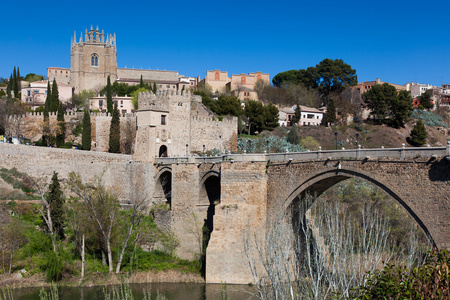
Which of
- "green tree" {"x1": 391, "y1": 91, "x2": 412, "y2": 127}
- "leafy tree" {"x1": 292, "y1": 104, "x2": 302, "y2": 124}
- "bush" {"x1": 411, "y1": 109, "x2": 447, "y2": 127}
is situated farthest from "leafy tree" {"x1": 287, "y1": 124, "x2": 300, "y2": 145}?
"bush" {"x1": 411, "y1": 109, "x2": 447, "y2": 127}

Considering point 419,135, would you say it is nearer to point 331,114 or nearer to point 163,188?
point 331,114

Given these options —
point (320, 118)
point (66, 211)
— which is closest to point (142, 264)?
point (66, 211)

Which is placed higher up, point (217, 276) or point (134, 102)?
point (134, 102)

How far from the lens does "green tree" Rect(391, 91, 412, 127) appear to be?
2306 inches

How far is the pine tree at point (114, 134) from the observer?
41875 millimetres

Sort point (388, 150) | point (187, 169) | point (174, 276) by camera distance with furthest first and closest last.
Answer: point (187, 169)
point (174, 276)
point (388, 150)

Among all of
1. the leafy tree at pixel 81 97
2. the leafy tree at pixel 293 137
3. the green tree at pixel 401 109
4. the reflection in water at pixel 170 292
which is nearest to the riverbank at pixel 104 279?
the reflection in water at pixel 170 292

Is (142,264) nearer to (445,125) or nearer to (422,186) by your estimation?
(422,186)

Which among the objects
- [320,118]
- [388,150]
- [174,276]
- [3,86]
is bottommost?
[174,276]

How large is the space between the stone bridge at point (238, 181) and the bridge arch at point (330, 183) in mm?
41

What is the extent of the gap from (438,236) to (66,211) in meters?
23.1

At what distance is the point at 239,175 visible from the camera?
27.3 m

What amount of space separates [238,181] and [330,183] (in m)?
5.08

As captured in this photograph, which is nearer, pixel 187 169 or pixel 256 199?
pixel 256 199
